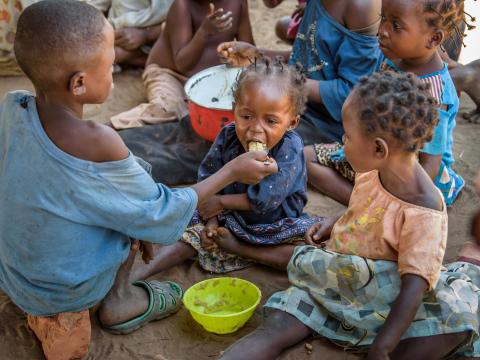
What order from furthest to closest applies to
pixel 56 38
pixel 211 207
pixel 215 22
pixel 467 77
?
1. pixel 467 77
2. pixel 215 22
3. pixel 211 207
4. pixel 56 38

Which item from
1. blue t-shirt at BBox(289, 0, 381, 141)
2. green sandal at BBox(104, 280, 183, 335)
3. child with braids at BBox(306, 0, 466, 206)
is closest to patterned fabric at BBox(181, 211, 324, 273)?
green sandal at BBox(104, 280, 183, 335)

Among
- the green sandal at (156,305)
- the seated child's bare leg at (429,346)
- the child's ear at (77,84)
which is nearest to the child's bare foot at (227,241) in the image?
the green sandal at (156,305)

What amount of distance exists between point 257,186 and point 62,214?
82 cm

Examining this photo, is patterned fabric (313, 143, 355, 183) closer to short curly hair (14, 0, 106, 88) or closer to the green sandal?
the green sandal

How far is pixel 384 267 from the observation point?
2.02 m

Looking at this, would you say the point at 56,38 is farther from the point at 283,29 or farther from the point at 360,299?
the point at 283,29

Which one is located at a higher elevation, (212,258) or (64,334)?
(64,334)

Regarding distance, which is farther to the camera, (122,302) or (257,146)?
(257,146)

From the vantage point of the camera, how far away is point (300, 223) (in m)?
2.54

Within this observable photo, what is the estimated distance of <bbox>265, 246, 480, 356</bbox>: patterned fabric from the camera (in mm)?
1998

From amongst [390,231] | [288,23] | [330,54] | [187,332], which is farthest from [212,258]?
[288,23]

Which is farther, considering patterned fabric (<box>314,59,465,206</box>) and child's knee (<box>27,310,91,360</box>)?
patterned fabric (<box>314,59,465,206</box>)

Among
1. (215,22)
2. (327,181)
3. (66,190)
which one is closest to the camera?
(66,190)

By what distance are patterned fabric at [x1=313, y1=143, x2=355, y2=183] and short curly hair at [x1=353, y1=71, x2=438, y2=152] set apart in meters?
1.07
